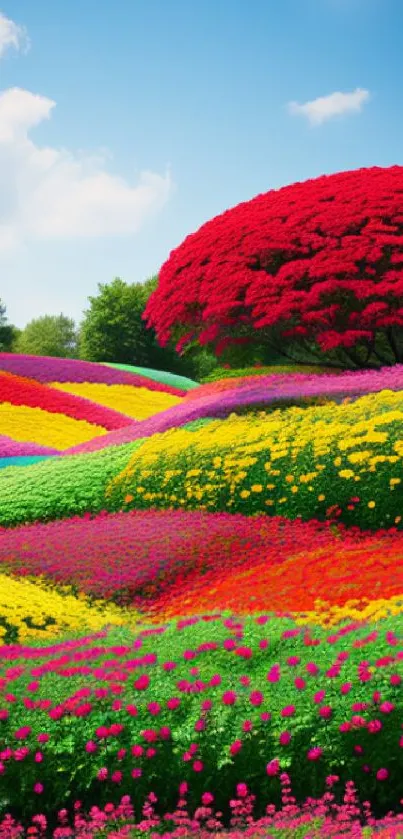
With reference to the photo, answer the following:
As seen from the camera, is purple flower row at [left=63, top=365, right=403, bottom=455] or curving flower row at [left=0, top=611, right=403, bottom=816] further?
purple flower row at [left=63, top=365, right=403, bottom=455]

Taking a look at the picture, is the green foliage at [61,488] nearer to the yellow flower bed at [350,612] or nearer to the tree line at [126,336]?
the yellow flower bed at [350,612]

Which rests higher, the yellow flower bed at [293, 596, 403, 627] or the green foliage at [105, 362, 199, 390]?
the green foliage at [105, 362, 199, 390]

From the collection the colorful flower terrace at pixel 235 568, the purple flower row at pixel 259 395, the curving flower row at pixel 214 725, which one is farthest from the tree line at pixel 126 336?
the curving flower row at pixel 214 725

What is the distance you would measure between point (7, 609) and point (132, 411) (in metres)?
23.3

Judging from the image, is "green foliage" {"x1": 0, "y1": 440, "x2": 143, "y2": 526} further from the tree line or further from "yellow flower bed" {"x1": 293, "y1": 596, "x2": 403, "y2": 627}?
the tree line

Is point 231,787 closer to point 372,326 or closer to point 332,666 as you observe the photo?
point 332,666

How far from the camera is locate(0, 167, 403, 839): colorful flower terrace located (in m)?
5.52

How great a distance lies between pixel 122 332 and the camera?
Result: 1960 inches

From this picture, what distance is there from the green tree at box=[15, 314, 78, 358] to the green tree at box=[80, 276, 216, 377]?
1248 cm

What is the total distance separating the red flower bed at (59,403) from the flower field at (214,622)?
30.1 ft

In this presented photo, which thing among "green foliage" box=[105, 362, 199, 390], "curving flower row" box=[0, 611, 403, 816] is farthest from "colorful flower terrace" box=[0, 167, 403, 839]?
"green foliage" box=[105, 362, 199, 390]

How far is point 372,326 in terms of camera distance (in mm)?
18953

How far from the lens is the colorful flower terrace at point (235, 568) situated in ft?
18.1

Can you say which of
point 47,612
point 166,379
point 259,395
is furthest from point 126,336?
point 47,612
